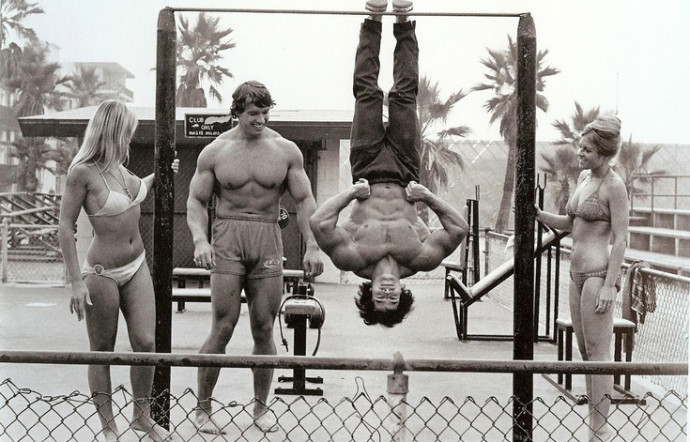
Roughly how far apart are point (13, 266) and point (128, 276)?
36.5 feet

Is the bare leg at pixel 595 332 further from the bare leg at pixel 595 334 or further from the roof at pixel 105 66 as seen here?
the roof at pixel 105 66

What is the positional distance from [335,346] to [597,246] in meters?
3.67

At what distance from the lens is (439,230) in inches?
154

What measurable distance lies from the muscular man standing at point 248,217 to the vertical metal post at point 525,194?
1001mm

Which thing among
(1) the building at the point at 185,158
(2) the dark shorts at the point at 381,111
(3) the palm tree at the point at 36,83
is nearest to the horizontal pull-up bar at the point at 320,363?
(2) the dark shorts at the point at 381,111

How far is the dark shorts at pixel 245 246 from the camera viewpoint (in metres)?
4.00

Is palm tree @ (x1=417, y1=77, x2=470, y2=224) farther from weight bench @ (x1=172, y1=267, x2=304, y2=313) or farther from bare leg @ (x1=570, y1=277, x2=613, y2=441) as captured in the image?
bare leg @ (x1=570, y1=277, x2=613, y2=441)

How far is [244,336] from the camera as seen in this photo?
7660 mm

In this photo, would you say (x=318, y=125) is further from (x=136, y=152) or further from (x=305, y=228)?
(x=305, y=228)

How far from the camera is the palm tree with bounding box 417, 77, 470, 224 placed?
19016 millimetres

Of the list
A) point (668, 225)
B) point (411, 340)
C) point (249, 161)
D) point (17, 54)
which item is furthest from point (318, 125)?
point (17, 54)

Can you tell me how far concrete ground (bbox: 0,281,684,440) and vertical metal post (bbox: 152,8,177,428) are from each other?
31cm

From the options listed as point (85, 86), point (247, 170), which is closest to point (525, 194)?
point (247, 170)

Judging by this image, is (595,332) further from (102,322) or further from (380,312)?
(102,322)
